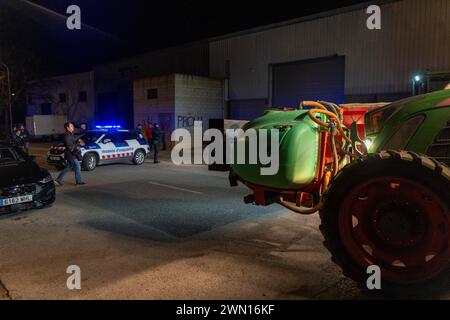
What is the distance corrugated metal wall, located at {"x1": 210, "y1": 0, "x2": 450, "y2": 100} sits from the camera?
17.3 metres

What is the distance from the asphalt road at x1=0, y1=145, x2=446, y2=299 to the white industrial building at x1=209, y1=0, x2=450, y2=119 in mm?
13389

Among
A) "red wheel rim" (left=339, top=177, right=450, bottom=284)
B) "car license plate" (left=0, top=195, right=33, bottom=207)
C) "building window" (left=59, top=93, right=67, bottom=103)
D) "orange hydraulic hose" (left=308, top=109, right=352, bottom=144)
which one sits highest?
"building window" (left=59, top=93, right=67, bottom=103)

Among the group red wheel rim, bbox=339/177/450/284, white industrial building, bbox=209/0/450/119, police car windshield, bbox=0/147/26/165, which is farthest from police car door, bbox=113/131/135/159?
red wheel rim, bbox=339/177/450/284

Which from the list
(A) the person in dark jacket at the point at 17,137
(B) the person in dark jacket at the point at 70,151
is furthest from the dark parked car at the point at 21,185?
(A) the person in dark jacket at the point at 17,137

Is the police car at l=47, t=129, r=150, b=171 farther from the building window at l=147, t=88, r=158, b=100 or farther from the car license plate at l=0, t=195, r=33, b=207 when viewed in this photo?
the building window at l=147, t=88, r=158, b=100

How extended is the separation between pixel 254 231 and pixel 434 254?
3222 millimetres

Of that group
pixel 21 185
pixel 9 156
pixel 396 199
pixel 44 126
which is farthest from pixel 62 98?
pixel 396 199

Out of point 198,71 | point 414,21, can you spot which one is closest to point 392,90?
point 414,21

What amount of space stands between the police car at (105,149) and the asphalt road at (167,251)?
17.8ft

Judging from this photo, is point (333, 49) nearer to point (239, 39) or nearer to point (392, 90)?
point (392, 90)

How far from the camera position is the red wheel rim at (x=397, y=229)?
3.35 m

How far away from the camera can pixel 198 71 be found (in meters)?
28.6

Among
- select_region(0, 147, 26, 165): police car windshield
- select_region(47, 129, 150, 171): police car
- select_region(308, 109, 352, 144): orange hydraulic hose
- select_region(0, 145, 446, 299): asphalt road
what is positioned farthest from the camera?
select_region(47, 129, 150, 171): police car

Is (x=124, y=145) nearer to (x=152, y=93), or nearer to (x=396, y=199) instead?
(x=152, y=93)
